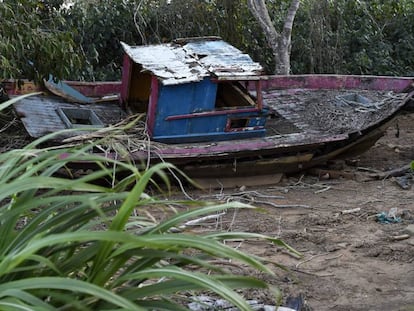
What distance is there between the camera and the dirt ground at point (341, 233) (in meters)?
5.41

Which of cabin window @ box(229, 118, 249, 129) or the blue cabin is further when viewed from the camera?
cabin window @ box(229, 118, 249, 129)

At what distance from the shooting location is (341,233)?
6.94m

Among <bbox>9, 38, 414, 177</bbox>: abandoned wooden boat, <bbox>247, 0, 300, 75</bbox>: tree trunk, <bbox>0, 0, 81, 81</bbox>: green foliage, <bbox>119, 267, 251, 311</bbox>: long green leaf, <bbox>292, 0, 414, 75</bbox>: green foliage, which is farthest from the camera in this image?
<bbox>292, 0, 414, 75</bbox>: green foliage

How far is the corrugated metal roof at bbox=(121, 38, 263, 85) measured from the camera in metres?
7.92

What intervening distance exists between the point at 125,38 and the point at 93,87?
9.08 feet

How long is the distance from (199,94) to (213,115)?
313 millimetres

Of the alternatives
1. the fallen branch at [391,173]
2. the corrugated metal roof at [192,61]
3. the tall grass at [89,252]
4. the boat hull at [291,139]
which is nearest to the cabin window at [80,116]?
the boat hull at [291,139]

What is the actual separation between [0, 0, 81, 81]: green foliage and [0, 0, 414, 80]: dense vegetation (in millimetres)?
2590

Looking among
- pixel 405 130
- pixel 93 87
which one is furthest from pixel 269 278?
pixel 405 130

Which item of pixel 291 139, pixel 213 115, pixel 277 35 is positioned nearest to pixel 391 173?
pixel 291 139

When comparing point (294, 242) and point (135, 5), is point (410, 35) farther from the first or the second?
point (294, 242)

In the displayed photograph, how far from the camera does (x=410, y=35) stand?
13.6 meters

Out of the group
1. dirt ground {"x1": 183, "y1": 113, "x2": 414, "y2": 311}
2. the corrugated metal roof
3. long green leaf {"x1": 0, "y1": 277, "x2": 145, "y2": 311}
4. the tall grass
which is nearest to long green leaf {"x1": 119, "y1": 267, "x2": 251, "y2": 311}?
the tall grass

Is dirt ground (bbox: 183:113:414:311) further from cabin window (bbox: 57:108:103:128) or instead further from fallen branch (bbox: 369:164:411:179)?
cabin window (bbox: 57:108:103:128)
